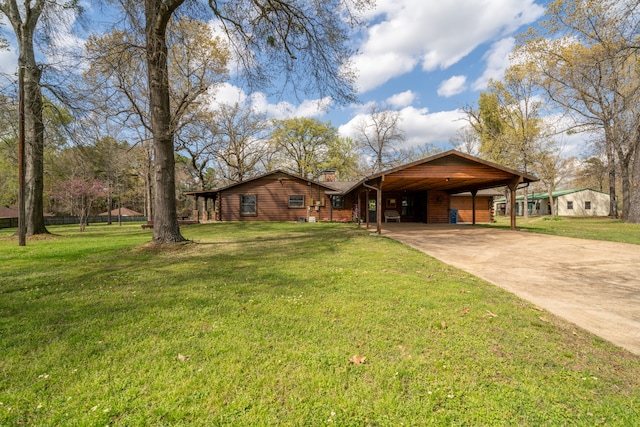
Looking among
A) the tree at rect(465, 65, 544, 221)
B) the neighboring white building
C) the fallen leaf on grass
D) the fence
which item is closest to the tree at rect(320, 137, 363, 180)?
the tree at rect(465, 65, 544, 221)

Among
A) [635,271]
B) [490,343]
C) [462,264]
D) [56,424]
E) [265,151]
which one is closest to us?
[56,424]

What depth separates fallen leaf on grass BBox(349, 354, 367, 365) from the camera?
2383 millimetres

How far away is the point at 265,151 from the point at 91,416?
33.1m

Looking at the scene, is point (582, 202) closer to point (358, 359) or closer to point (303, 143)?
point (303, 143)

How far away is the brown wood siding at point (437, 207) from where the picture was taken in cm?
2038

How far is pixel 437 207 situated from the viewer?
20562mm

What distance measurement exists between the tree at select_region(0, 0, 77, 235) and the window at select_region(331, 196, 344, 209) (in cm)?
1637

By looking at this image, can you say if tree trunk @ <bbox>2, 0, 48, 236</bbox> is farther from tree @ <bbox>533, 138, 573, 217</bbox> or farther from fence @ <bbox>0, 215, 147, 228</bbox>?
tree @ <bbox>533, 138, 573, 217</bbox>

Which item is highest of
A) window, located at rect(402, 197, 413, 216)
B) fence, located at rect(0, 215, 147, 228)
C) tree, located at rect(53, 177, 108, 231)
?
tree, located at rect(53, 177, 108, 231)

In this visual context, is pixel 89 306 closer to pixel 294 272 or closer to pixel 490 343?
pixel 294 272

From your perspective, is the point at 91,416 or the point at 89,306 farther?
the point at 89,306

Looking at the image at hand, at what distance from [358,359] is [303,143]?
36413 mm

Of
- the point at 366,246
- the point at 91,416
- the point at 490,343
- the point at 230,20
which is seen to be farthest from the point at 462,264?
the point at 230,20

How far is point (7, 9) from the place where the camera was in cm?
1114
